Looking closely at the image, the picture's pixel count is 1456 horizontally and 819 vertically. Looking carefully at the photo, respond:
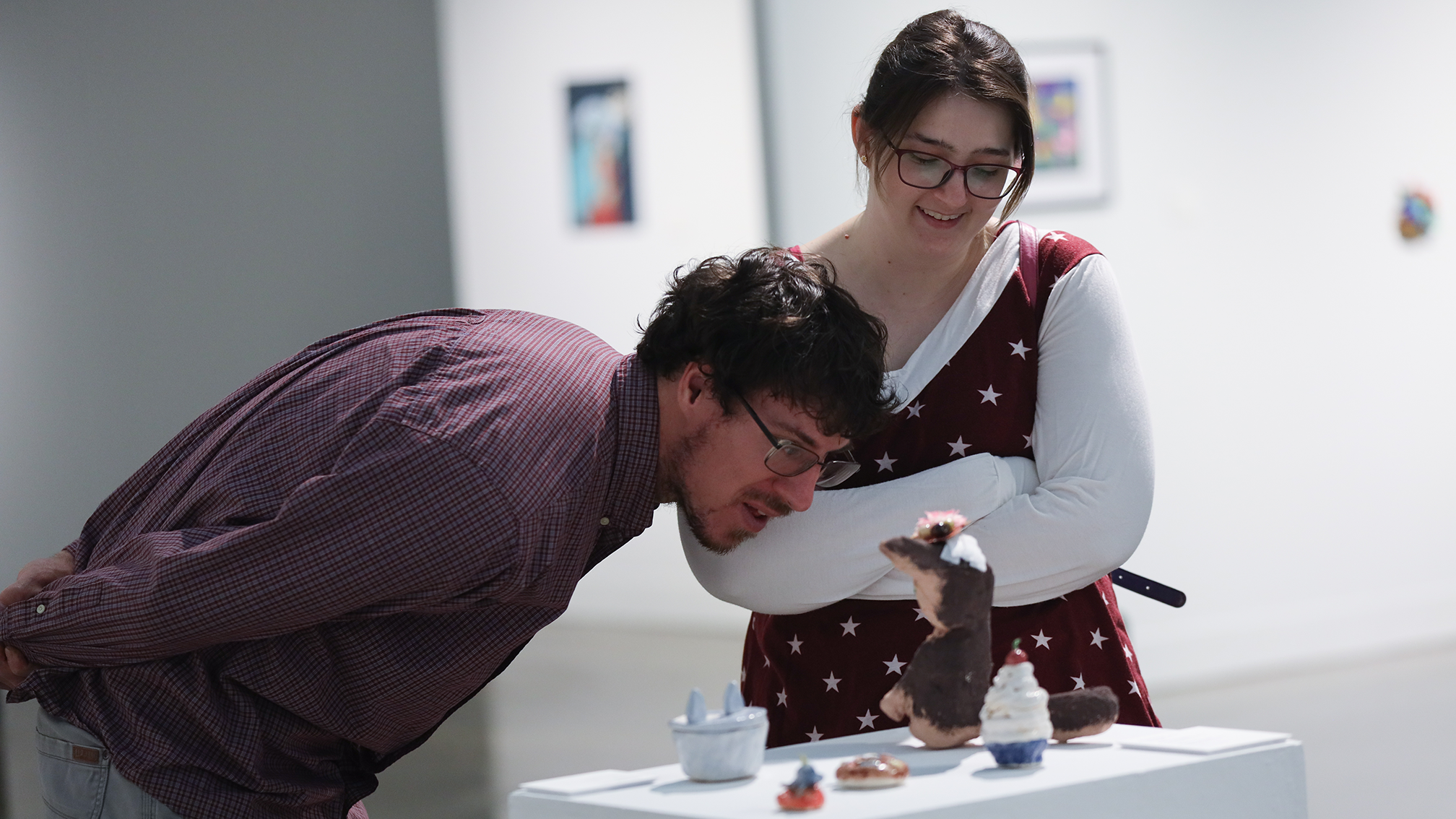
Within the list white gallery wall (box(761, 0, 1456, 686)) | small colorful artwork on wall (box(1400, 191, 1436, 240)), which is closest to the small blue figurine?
white gallery wall (box(761, 0, 1456, 686))

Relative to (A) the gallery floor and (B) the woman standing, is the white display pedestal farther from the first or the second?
(A) the gallery floor

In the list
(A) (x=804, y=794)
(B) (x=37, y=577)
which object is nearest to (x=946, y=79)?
(A) (x=804, y=794)

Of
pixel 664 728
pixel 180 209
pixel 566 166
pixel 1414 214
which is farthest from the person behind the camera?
pixel 566 166

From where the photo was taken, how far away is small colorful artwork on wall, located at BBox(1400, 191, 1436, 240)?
5391 millimetres

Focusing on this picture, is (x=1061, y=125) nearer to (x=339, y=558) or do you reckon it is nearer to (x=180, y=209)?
(x=180, y=209)

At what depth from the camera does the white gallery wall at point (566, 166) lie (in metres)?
6.03

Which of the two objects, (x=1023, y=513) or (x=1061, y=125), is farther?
(x=1061, y=125)

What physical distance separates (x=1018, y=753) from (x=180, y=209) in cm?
559

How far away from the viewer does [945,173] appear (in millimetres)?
1722

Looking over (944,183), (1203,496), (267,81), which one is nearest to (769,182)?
(1203,496)

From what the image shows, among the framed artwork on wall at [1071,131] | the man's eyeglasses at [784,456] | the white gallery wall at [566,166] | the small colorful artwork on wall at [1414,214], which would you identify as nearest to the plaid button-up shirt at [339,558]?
the man's eyeglasses at [784,456]

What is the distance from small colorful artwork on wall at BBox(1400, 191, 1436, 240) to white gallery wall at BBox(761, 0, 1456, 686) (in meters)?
0.04

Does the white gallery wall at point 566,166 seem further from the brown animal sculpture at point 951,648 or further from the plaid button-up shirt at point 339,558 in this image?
the brown animal sculpture at point 951,648

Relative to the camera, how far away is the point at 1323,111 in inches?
207
